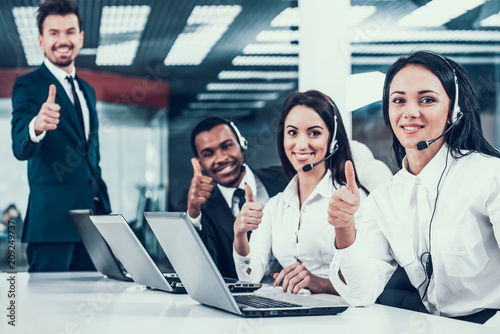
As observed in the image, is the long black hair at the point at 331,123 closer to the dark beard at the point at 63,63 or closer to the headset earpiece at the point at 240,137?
the headset earpiece at the point at 240,137

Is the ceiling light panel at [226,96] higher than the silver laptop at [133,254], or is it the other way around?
the ceiling light panel at [226,96]

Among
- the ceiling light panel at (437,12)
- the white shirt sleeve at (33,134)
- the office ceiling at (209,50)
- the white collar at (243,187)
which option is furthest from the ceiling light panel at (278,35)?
the white shirt sleeve at (33,134)

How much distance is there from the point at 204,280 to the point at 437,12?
91.6 inches

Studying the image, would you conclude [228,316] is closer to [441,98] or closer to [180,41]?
[441,98]

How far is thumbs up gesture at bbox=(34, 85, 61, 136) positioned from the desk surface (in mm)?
1461

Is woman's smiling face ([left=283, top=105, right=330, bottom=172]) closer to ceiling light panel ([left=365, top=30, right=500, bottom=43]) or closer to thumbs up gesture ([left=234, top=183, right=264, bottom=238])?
thumbs up gesture ([left=234, top=183, right=264, bottom=238])

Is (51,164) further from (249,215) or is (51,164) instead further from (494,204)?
(494,204)

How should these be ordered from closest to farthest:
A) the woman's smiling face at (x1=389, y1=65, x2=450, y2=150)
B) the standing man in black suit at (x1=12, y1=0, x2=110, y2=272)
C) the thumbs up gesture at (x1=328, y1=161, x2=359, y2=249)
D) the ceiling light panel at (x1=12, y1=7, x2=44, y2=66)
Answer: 1. the thumbs up gesture at (x1=328, y1=161, x2=359, y2=249)
2. the woman's smiling face at (x1=389, y1=65, x2=450, y2=150)
3. the standing man in black suit at (x1=12, y1=0, x2=110, y2=272)
4. the ceiling light panel at (x1=12, y1=7, x2=44, y2=66)

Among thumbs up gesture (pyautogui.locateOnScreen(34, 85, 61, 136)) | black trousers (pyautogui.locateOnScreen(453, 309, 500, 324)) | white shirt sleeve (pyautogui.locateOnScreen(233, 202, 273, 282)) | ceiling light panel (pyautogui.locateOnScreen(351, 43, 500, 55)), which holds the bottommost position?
black trousers (pyautogui.locateOnScreen(453, 309, 500, 324))

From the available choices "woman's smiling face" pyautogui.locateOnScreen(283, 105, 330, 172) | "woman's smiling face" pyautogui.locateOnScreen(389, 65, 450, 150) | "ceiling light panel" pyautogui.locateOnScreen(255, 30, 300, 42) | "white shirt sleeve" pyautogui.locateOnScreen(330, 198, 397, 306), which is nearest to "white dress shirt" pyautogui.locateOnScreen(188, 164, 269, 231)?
"woman's smiling face" pyautogui.locateOnScreen(283, 105, 330, 172)

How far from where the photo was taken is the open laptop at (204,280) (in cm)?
140

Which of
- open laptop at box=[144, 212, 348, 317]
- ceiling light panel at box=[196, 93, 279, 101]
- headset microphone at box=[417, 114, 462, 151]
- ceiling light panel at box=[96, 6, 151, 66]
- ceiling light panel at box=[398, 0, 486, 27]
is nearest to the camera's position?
open laptop at box=[144, 212, 348, 317]

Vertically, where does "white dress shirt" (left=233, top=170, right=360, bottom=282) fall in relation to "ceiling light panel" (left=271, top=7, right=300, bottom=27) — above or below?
below

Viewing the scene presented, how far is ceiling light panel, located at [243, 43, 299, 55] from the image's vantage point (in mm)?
4141
